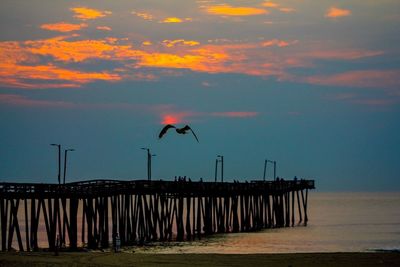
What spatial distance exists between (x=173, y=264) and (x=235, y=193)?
127 ft

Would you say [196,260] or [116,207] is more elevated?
[116,207]

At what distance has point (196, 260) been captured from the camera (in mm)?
37812

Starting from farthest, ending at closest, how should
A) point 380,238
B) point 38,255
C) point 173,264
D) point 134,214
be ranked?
point 380,238, point 134,214, point 38,255, point 173,264

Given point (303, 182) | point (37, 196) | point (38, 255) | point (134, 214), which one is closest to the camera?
point (38, 255)

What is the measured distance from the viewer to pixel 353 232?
7988 centimetres

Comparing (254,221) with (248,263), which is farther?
(254,221)

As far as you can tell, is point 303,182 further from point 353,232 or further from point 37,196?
point 37,196

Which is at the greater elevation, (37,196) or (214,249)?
(37,196)

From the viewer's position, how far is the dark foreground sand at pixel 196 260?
35344 mm

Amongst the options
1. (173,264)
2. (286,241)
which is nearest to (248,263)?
(173,264)

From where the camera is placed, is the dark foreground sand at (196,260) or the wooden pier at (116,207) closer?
the dark foreground sand at (196,260)

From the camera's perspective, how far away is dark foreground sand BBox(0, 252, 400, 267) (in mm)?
35344

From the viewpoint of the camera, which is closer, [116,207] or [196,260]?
[196,260]

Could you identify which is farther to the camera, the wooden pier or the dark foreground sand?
the wooden pier
